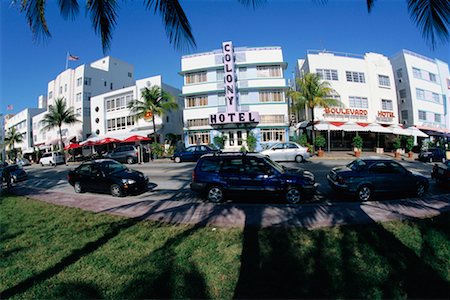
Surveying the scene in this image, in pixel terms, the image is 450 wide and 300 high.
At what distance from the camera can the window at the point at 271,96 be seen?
30.8 metres

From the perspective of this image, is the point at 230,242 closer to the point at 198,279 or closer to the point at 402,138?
the point at 198,279

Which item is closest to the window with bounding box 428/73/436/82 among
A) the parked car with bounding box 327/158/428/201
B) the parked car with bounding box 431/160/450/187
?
the parked car with bounding box 431/160/450/187

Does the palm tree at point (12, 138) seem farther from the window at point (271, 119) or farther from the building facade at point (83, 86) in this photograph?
the window at point (271, 119)

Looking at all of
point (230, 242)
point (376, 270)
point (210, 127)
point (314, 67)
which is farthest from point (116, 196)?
point (314, 67)

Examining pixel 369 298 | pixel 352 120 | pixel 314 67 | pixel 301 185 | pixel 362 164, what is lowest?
pixel 369 298

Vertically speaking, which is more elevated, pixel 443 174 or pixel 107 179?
pixel 107 179

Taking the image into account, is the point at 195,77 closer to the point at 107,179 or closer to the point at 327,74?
the point at 327,74

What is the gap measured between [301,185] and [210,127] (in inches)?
962

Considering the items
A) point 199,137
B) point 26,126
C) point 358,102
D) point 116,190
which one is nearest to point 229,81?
point 199,137

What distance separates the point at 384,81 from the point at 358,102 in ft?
19.7

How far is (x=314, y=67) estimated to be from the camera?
2986cm

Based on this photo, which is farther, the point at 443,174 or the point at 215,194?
the point at 443,174

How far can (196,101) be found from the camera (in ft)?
Result: 108

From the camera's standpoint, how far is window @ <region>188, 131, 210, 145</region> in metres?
31.9
